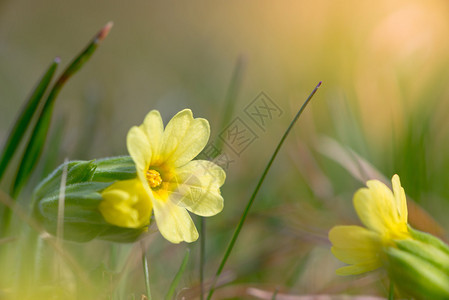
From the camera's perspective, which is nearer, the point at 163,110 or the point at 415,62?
the point at 163,110

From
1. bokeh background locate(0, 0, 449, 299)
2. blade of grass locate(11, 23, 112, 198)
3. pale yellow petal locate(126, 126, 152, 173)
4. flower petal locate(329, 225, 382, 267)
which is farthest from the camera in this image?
bokeh background locate(0, 0, 449, 299)

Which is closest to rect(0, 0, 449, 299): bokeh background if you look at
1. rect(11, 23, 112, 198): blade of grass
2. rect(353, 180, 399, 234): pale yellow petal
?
rect(11, 23, 112, 198): blade of grass

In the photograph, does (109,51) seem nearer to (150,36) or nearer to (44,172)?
(150,36)

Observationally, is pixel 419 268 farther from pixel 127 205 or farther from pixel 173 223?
pixel 127 205

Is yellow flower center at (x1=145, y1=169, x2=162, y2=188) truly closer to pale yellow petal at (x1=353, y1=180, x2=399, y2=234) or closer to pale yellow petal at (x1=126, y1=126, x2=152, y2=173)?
pale yellow petal at (x1=126, y1=126, x2=152, y2=173)

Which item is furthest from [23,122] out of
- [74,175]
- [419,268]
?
[419,268]

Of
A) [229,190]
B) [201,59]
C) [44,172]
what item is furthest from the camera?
[201,59]

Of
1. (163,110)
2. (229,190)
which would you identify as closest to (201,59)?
(163,110)
